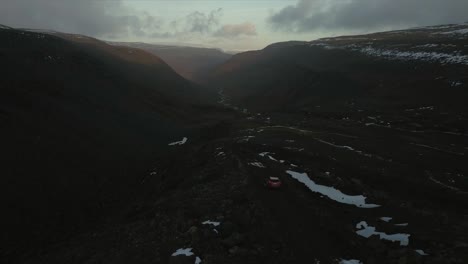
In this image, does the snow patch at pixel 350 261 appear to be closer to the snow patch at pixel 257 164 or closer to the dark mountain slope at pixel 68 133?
the snow patch at pixel 257 164

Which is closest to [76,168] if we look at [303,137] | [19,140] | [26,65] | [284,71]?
[19,140]

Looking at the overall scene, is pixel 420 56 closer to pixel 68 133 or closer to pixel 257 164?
pixel 257 164

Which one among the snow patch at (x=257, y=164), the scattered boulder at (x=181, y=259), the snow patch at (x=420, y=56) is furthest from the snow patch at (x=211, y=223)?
the snow patch at (x=420, y=56)

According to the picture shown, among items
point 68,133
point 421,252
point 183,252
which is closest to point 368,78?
point 68,133

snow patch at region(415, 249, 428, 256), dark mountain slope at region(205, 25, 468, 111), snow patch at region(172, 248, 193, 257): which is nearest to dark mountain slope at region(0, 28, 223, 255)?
snow patch at region(172, 248, 193, 257)

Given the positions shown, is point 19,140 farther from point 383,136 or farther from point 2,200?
point 383,136
